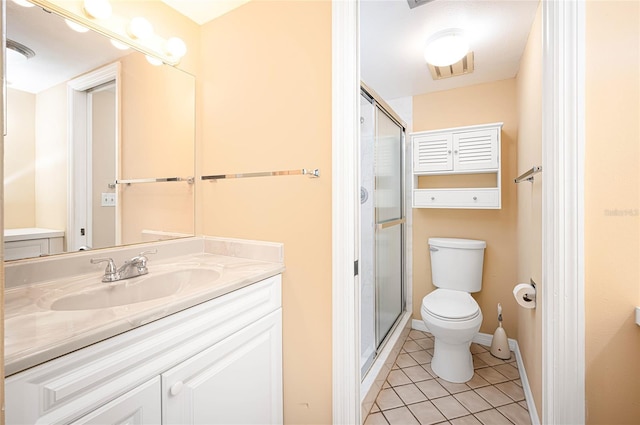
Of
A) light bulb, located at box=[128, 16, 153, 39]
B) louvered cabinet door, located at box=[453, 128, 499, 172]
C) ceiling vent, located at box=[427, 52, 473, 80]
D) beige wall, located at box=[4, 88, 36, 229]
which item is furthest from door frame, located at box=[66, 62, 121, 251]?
louvered cabinet door, located at box=[453, 128, 499, 172]

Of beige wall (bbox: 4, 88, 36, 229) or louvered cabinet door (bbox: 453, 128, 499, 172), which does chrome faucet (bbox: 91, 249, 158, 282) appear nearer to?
beige wall (bbox: 4, 88, 36, 229)

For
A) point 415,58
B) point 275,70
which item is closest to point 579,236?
point 275,70

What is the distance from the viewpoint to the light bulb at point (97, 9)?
114 cm

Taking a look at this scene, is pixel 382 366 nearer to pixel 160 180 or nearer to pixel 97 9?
pixel 160 180

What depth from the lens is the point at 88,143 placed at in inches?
47.0

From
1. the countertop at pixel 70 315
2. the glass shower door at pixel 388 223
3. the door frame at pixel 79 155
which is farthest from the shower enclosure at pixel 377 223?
the door frame at pixel 79 155

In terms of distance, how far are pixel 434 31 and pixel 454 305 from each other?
1807mm

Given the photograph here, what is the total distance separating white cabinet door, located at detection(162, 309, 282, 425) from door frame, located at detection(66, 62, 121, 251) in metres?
0.75

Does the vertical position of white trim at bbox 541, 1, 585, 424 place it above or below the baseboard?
above

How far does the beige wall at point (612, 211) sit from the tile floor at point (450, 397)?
3.02 feet

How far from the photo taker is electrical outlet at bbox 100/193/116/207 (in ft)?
4.12

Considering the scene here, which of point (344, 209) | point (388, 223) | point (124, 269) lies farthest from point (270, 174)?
point (388, 223)

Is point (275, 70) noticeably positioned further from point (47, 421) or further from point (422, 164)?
point (422, 164)

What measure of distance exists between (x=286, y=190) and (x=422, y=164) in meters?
1.56
